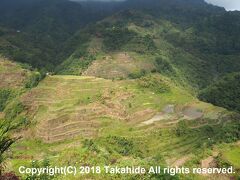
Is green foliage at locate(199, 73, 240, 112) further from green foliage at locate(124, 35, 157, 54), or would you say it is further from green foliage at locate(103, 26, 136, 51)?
green foliage at locate(103, 26, 136, 51)

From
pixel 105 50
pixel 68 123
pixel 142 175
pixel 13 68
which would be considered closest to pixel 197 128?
pixel 68 123

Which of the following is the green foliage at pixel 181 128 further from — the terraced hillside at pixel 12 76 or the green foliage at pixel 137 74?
the terraced hillside at pixel 12 76

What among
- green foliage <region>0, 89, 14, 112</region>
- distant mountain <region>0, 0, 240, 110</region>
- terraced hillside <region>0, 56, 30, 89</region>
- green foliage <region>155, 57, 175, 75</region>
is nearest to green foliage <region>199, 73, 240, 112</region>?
distant mountain <region>0, 0, 240, 110</region>

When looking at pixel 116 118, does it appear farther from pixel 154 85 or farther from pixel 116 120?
pixel 154 85

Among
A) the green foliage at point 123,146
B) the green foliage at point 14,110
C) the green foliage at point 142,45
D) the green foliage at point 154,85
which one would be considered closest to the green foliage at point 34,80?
the green foliage at point 14,110

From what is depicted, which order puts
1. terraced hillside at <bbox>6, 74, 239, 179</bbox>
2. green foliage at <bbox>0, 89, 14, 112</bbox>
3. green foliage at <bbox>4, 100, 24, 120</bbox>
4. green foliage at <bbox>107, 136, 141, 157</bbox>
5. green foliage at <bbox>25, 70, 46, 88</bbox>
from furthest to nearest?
green foliage at <bbox>0, 89, 14, 112</bbox> → green foliage at <bbox>25, 70, 46, 88</bbox> → green foliage at <bbox>4, 100, 24, 120</bbox> → terraced hillside at <bbox>6, 74, 239, 179</bbox> → green foliage at <bbox>107, 136, 141, 157</bbox>

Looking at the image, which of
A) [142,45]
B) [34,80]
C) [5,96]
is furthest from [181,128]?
[142,45]

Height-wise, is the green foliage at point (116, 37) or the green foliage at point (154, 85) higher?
the green foliage at point (154, 85)

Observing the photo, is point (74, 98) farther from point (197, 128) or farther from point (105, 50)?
point (105, 50)

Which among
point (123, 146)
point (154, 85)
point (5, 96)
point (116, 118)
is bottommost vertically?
point (5, 96)
